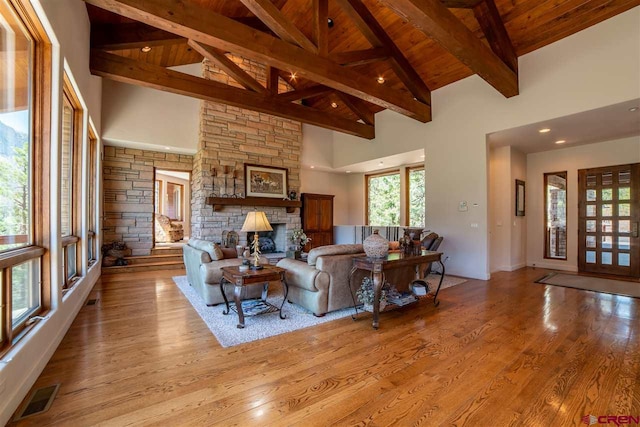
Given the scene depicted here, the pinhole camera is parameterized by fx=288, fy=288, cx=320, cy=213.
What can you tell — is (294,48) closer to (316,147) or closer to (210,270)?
(210,270)

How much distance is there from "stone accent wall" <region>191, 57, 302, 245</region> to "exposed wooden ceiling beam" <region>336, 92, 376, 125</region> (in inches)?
61.4

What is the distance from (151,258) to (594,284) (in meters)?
8.67

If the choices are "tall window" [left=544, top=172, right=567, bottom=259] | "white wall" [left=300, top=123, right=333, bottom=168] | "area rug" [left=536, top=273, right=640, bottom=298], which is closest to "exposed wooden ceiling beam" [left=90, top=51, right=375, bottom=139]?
"white wall" [left=300, top=123, right=333, bottom=168]

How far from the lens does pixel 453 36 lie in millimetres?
3430

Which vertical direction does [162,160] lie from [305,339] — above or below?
above

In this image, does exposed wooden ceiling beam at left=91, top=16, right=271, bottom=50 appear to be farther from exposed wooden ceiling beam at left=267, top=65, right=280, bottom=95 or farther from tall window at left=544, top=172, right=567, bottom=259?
tall window at left=544, top=172, right=567, bottom=259

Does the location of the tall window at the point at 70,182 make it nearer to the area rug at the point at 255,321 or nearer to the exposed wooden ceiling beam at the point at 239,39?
the exposed wooden ceiling beam at the point at 239,39

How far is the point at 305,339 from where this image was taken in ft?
8.85

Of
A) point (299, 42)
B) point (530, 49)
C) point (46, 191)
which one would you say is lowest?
point (46, 191)

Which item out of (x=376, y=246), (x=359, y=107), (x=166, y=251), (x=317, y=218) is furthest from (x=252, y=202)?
(x=376, y=246)

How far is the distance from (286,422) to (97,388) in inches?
52.5

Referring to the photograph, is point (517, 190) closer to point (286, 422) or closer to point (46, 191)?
point (286, 422)

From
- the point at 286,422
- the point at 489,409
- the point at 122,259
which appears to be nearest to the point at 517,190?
the point at 489,409

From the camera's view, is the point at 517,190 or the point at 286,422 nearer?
the point at 286,422
